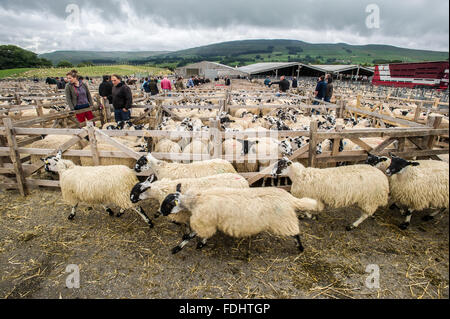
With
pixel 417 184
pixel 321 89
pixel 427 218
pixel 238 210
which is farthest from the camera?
pixel 321 89

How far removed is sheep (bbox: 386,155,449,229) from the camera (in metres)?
3.80

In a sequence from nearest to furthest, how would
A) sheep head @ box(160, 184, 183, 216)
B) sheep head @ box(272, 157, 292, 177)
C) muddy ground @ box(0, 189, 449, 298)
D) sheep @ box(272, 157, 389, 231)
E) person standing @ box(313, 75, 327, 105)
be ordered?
muddy ground @ box(0, 189, 449, 298) → sheep head @ box(160, 184, 183, 216) → sheep @ box(272, 157, 389, 231) → sheep head @ box(272, 157, 292, 177) → person standing @ box(313, 75, 327, 105)

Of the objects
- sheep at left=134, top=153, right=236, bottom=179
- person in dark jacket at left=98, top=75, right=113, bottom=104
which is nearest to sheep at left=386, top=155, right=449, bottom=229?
sheep at left=134, top=153, right=236, bottom=179

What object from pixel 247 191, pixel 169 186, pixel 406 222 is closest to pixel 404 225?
pixel 406 222

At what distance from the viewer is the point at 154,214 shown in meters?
4.77

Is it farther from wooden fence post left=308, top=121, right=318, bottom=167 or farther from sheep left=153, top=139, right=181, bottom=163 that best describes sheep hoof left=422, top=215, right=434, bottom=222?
sheep left=153, top=139, right=181, bottom=163

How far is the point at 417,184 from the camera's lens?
12.9 ft

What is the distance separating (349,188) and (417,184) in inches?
41.7

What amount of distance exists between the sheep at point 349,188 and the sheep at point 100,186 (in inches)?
118

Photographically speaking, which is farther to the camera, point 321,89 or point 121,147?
point 321,89

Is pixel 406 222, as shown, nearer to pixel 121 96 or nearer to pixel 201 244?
pixel 201 244

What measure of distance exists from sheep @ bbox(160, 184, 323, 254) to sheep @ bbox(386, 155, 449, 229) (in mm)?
1756

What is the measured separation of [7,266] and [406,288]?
555cm
